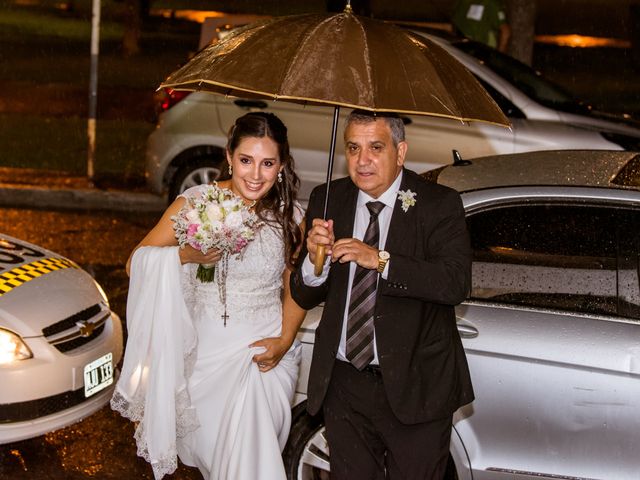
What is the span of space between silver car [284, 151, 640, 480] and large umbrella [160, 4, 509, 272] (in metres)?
0.84

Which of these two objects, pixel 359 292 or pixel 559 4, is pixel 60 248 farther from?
pixel 559 4

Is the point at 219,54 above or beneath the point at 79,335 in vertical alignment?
above

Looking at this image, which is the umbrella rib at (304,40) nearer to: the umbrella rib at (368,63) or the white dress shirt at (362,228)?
the umbrella rib at (368,63)

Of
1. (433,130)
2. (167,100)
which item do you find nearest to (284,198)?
(433,130)

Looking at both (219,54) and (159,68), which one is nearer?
(219,54)

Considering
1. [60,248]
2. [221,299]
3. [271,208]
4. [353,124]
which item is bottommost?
[60,248]

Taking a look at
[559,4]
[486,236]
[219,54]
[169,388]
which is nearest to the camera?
[219,54]

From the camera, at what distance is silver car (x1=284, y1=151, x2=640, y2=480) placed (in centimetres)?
452

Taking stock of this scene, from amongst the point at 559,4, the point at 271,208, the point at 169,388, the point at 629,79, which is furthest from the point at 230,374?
the point at 559,4

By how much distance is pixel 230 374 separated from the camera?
4.54 m

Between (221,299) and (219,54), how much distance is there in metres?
1.02

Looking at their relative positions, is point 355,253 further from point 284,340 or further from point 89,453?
point 89,453

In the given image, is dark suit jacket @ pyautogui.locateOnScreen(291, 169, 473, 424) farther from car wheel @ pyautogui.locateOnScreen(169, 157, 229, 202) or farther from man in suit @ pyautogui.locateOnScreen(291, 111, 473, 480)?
car wheel @ pyautogui.locateOnScreen(169, 157, 229, 202)

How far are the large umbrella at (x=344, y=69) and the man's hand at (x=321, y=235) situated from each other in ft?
0.24
